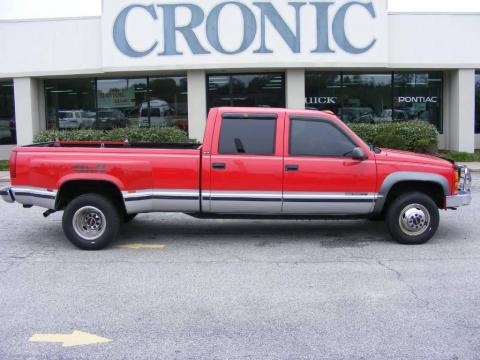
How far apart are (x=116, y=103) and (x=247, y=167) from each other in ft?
46.6

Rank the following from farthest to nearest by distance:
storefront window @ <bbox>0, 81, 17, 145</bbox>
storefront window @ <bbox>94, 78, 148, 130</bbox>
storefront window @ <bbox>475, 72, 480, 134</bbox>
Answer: storefront window @ <bbox>0, 81, 17, 145</bbox> < storefront window @ <bbox>475, 72, 480, 134</bbox> < storefront window @ <bbox>94, 78, 148, 130</bbox>

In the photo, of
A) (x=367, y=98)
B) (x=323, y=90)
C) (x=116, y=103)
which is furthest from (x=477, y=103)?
(x=116, y=103)

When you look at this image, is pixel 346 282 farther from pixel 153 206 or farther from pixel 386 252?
pixel 153 206

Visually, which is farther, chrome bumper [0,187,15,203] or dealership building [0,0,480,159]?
dealership building [0,0,480,159]

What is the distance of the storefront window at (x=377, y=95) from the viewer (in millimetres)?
19891

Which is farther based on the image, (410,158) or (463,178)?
(463,178)

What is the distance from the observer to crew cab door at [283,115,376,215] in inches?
286

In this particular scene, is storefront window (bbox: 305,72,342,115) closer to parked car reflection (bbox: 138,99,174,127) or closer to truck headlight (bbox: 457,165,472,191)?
parked car reflection (bbox: 138,99,174,127)

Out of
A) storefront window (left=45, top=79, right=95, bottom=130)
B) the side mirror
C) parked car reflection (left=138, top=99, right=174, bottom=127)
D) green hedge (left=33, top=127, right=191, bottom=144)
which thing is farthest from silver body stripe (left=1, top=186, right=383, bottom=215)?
storefront window (left=45, top=79, right=95, bottom=130)

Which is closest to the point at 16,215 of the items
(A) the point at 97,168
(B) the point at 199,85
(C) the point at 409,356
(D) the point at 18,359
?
(A) the point at 97,168

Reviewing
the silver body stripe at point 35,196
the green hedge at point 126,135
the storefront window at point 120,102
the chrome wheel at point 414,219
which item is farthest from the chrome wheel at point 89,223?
the storefront window at point 120,102

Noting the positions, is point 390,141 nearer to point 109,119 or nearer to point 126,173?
point 109,119

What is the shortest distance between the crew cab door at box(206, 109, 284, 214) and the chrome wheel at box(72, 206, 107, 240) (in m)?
1.38

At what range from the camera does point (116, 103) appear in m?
20.4
